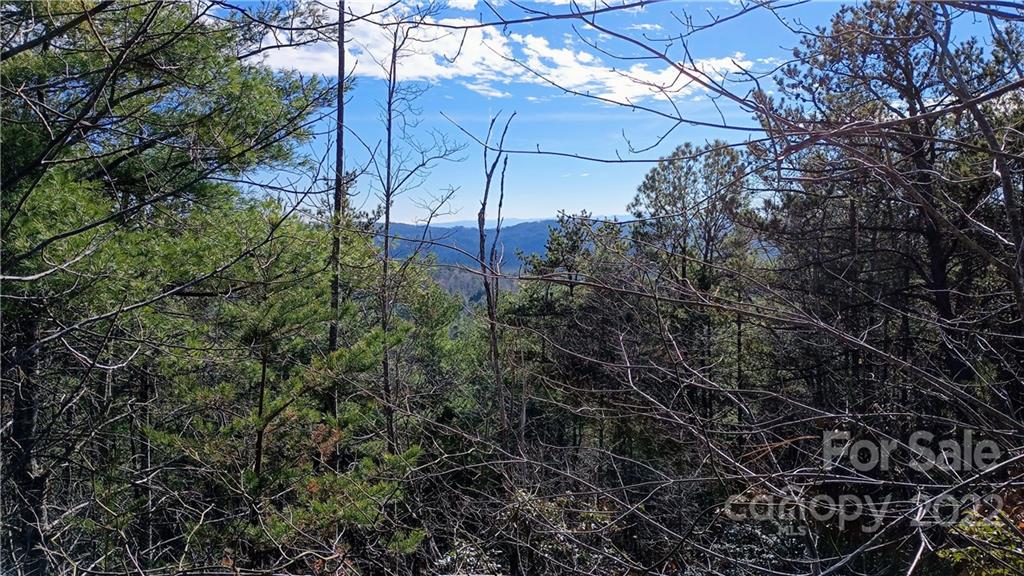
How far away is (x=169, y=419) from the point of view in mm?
5629

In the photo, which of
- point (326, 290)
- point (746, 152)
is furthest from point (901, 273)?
point (746, 152)

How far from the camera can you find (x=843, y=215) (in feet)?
25.8

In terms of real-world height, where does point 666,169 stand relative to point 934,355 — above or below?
above

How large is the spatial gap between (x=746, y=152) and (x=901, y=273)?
8.30 m

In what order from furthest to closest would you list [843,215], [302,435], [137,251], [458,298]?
[458,298]
[843,215]
[302,435]
[137,251]

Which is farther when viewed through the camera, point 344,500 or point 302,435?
point 302,435

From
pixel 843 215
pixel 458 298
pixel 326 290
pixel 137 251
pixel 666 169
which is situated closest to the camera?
pixel 137 251

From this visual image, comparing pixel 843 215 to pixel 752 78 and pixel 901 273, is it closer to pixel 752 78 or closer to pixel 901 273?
pixel 901 273

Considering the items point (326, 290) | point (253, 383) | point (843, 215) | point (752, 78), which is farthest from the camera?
point (843, 215)

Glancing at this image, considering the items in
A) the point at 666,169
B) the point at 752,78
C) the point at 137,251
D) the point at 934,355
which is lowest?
the point at 934,355

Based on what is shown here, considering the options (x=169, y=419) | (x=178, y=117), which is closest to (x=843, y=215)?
(x=178, y=117)

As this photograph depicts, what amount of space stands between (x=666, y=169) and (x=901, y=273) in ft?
19.6

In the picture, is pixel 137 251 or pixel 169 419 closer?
pixel 137 251

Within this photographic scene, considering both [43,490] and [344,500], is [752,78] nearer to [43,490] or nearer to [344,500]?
[344,500]
